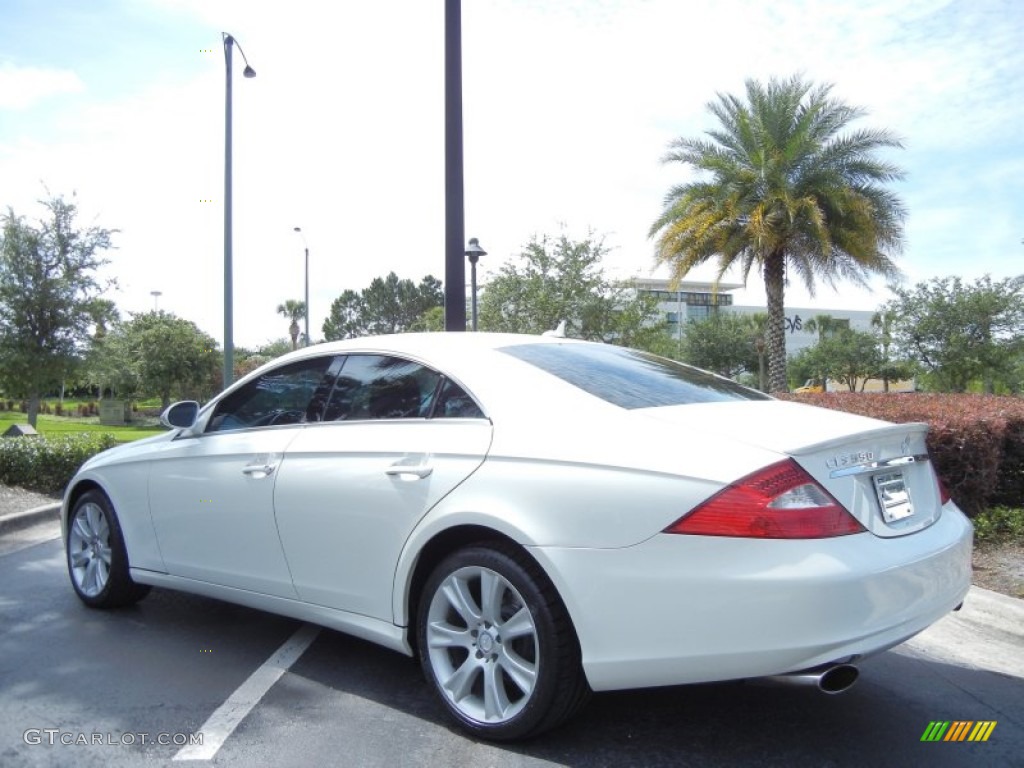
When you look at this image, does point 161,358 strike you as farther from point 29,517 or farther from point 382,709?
point 382,709

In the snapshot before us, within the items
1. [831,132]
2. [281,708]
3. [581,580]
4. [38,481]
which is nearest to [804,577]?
[581,580]

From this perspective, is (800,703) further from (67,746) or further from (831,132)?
(831,132)

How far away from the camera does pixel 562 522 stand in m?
2.94

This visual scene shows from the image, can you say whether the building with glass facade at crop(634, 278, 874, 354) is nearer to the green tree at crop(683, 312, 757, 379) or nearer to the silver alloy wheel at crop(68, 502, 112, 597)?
the green tree at crop(683, 312, 757, 379)

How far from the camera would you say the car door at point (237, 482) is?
13.2 ft

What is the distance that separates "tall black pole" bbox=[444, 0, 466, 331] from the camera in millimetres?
8148

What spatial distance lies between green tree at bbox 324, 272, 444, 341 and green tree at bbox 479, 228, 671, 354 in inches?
2448

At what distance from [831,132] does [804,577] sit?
18518 millimetres


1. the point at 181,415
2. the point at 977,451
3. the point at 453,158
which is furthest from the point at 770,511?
the point at 453,158

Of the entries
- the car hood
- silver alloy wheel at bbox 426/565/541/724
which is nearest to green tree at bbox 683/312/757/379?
the car hood

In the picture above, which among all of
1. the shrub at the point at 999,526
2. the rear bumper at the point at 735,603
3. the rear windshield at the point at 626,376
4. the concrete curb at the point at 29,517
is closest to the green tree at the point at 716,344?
the shrub at the point at 999,526

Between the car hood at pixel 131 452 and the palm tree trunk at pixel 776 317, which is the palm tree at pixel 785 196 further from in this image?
the car hood at pixel 131 452

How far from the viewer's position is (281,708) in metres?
3.58

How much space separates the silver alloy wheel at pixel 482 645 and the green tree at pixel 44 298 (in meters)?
19.1
